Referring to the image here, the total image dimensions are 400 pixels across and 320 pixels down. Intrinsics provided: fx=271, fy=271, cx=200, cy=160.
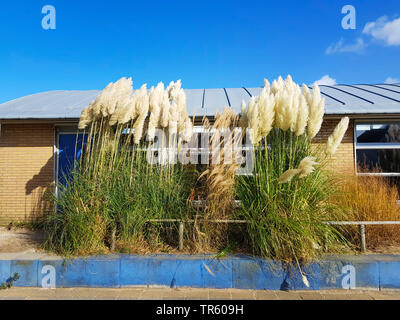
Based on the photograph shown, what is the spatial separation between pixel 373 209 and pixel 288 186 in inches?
62.5

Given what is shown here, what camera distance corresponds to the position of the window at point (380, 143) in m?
6.84

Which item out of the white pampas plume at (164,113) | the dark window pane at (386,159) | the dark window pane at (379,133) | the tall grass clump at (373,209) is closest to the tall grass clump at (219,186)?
the white pampas plume at (164,113)

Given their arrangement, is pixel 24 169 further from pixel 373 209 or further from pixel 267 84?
pixel 373 209

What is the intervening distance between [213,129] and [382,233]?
325cm

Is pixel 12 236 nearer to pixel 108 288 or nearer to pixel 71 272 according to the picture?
pixel 71 272

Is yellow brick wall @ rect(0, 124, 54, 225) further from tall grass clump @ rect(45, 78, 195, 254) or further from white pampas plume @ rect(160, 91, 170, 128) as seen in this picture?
white pampas plume @ rect(160, 91, 170, 128)

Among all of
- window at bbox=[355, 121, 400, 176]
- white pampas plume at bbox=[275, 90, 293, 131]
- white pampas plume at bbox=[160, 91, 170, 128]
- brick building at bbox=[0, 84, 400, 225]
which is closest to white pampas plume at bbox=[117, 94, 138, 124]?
white pampas plume at bbox=[160, 91, 170, 128]

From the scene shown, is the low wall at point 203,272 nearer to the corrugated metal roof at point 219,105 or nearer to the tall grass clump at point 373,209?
the tall grass clump at point 373,209

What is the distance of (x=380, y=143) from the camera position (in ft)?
22.5

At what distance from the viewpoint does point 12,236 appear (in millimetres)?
5605

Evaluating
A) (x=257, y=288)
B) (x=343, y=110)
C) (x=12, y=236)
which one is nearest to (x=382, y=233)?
(x=257, y=288)

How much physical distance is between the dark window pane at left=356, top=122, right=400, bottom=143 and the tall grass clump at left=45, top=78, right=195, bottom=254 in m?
5.64

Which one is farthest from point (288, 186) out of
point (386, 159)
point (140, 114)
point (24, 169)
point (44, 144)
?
point (386, 159)

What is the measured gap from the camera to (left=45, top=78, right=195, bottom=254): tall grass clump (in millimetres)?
4090
